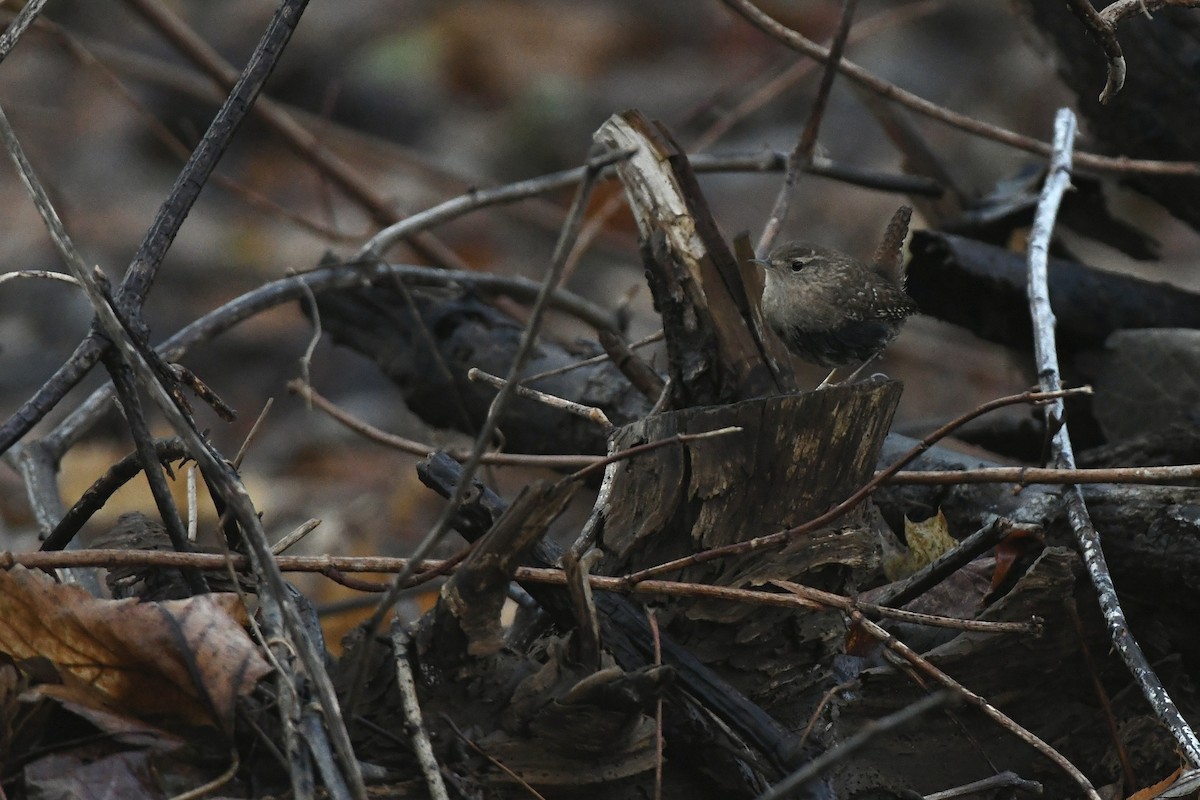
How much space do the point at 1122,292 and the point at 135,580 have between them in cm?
320

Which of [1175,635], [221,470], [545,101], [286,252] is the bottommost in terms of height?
[1175,635]

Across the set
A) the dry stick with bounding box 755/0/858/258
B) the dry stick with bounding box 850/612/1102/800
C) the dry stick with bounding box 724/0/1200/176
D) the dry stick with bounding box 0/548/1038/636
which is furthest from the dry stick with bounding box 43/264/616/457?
the dry stick with bounding box 850/612/1102/800

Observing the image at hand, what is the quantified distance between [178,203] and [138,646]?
3.00 ft

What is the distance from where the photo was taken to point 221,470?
1921 mm

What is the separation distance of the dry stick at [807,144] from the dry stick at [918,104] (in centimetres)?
6

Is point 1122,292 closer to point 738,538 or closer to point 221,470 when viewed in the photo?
point 738,538

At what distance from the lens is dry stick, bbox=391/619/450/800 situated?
1.86 m

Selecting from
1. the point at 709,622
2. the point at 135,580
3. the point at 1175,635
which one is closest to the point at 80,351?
the point at 135,580

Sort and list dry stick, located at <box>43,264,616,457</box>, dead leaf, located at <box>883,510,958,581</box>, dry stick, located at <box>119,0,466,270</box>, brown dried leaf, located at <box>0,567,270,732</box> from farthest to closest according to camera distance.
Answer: dry stick, located at <box>119,0,466,270</box>
dry stick, located at <box>43,264,616,457</box>
dead leaf, located at <box>883,510,958,581</box>
brown dried leaf, located at <box>0,567,270,732</box>

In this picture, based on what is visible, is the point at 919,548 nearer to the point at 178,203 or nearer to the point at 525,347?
the point at 525,347

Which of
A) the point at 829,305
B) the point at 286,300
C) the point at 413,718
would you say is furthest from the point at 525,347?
the point at 286,300

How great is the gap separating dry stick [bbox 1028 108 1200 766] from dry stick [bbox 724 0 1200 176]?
0.13m

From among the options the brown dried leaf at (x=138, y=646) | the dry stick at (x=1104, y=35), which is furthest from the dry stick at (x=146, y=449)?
the dry stick at (x=1104, y=35)

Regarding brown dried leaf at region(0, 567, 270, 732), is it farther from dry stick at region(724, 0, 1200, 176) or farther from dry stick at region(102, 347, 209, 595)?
dry stick at region(724, 0, 1200, 176)
